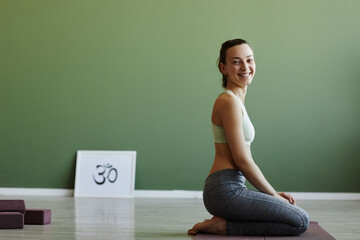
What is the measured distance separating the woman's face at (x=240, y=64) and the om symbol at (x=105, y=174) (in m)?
2.70

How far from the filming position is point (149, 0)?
491 centimetres

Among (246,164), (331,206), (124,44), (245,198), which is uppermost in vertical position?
(124,44)

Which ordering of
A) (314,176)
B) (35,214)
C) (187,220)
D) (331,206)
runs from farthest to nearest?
(314,176) → (331,206) → (187,220) → (35,214)

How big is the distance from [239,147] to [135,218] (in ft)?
3.63

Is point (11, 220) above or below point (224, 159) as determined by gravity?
below

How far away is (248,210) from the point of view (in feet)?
7.13

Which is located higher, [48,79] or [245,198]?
[48,79]

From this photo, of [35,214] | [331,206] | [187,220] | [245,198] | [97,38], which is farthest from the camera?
[97,38]

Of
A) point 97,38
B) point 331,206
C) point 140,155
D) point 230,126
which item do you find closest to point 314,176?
point 331,206

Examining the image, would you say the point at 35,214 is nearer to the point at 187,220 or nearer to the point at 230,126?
the point at 187,220

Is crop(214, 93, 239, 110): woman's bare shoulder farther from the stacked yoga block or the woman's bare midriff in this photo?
the stacked yoga block

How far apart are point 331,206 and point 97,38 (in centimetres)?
260

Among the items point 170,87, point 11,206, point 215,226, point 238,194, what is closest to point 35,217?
point 11,206

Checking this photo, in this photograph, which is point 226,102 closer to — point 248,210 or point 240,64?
point 240,64
